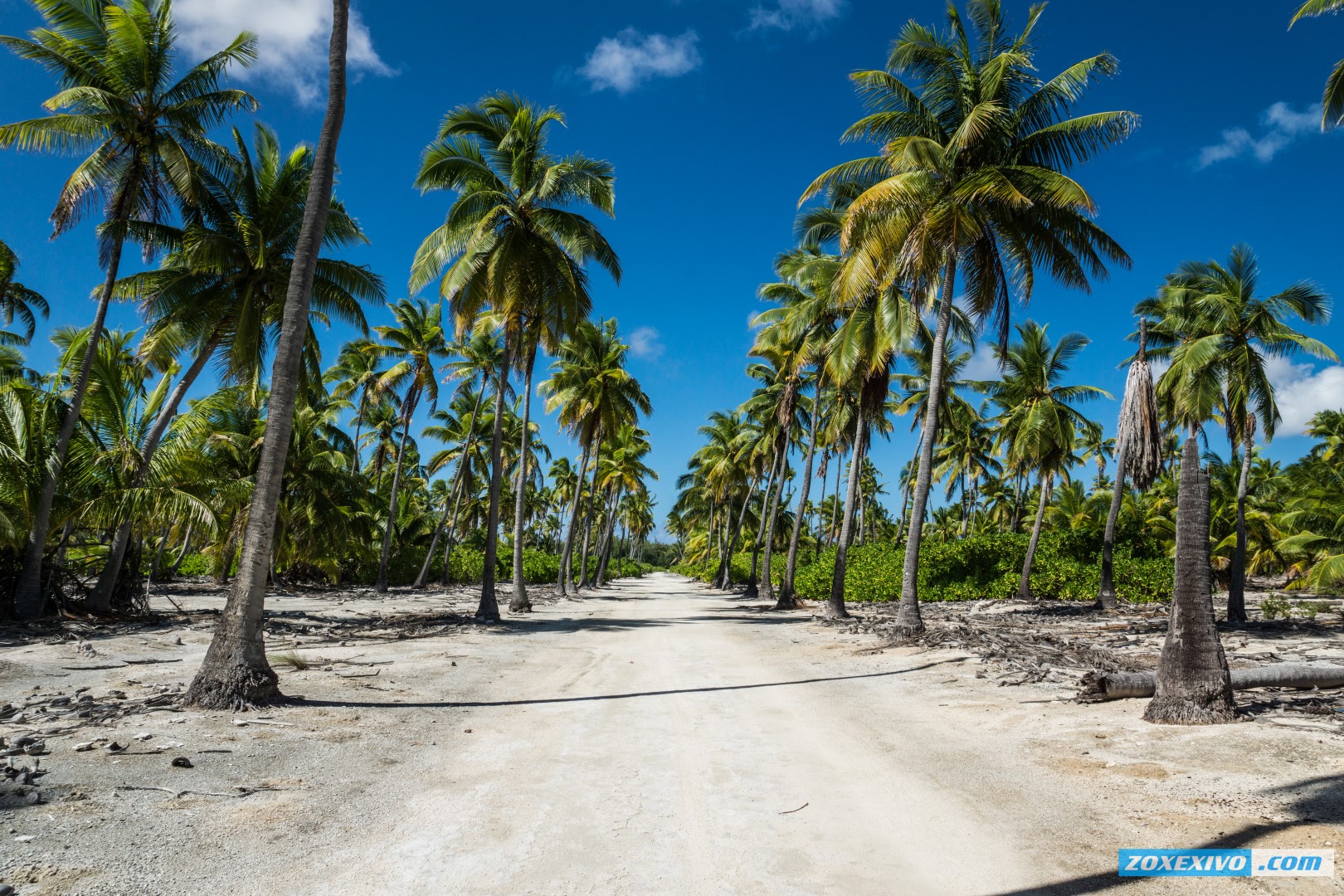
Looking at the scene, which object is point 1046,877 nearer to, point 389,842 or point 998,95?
point 389,842

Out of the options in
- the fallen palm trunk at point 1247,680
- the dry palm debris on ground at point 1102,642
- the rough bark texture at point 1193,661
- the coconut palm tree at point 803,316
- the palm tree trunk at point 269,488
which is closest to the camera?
the rough bark texture at point 1193,661

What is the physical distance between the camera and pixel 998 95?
13.9 meters

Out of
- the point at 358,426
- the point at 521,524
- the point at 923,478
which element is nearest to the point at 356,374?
the point at 358,426

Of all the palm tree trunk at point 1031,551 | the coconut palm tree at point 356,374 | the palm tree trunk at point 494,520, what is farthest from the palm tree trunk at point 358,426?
the palm tree trunk at point 1031,551

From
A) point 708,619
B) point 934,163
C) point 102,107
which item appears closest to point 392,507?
point 708,619

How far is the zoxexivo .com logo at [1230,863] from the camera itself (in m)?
3.55

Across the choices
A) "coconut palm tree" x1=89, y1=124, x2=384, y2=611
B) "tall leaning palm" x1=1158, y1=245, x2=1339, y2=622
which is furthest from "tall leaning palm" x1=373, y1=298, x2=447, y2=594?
"tall leaning palm" x1=1158, y1=245, x2=1339, y2=622

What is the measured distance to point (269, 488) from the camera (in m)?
7.04

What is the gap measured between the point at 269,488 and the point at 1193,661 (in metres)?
8.98

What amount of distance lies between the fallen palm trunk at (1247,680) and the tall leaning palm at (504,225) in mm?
13092

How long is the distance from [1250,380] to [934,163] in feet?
37.4

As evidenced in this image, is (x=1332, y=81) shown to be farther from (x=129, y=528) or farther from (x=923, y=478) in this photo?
(x=129, y=528)

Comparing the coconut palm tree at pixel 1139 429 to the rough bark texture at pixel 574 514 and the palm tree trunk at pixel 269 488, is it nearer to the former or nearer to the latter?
the palm tree trunk at pixel 269 488

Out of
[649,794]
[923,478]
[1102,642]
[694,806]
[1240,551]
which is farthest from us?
[1240,551]
